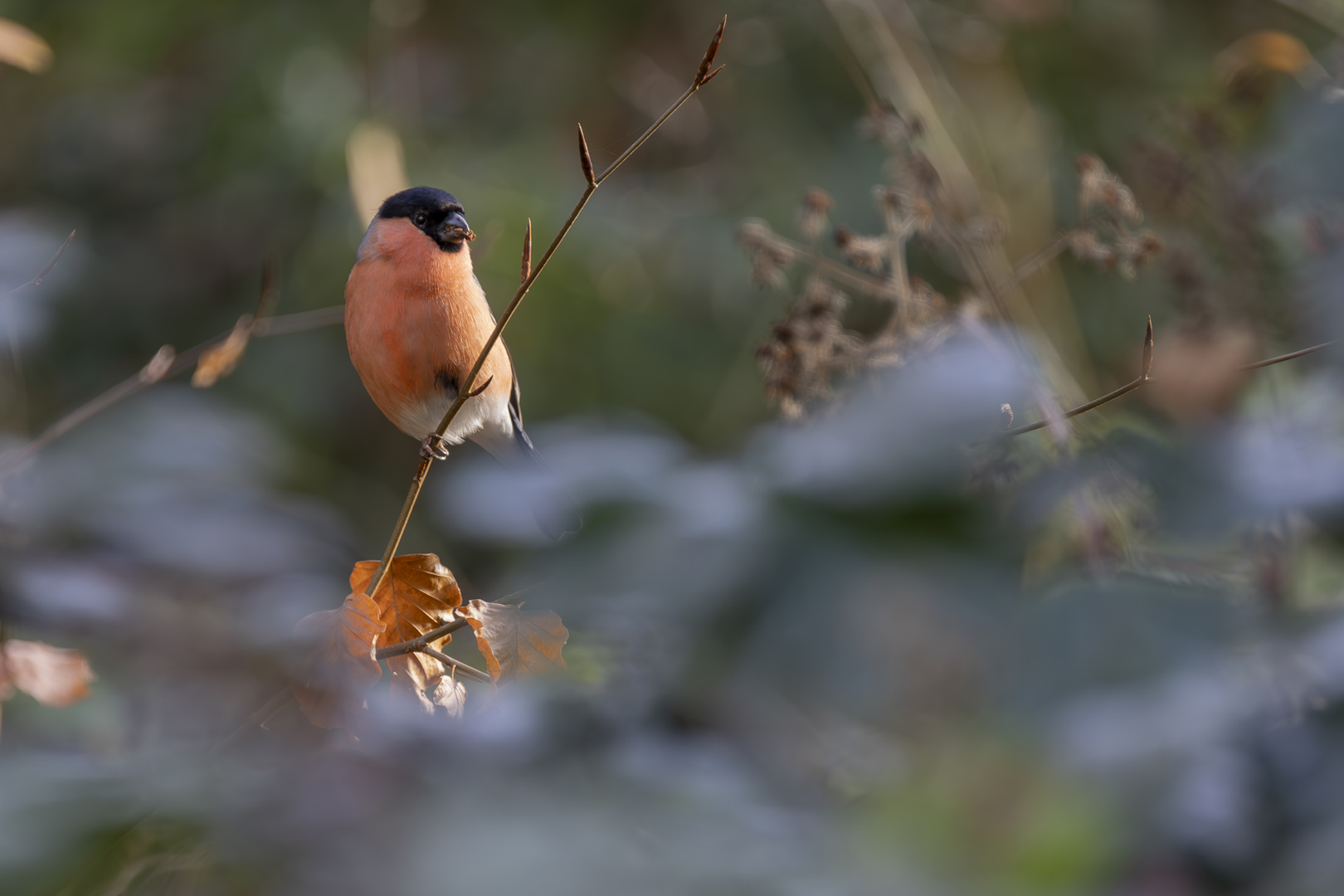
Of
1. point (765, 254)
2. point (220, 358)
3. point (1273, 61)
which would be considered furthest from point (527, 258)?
point (1273, 61)

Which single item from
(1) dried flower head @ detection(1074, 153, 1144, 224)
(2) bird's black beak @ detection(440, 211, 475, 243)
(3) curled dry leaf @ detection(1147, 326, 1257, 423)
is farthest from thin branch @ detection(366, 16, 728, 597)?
(3) curled dry leaf @ detection(1147, 326, 1257, 423)

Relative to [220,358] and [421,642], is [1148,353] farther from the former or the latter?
[220,358]

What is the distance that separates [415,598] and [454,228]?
1.87 ft

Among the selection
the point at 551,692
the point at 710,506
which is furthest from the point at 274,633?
the point at 710,506

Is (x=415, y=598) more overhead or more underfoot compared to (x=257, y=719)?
more overhead

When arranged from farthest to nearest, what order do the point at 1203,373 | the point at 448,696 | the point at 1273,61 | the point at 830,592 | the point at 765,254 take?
the point at 1203,373 < the point at 1273,61 < the point at 765,254 < the point at 448,696 < the point at 830,592

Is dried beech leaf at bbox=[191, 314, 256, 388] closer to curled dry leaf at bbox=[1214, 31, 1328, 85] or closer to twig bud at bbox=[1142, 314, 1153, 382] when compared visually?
twig bud at bbox=[1142, 314, 1153, 382]

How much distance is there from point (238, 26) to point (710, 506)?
5.10 metres

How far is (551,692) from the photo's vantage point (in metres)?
1.05

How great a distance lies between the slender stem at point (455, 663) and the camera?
1.25m

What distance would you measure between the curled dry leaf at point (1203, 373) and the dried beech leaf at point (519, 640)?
128 centimetres

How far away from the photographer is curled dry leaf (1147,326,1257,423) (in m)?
2.07

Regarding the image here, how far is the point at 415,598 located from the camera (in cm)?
133

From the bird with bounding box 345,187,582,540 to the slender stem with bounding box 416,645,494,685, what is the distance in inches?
12.6
